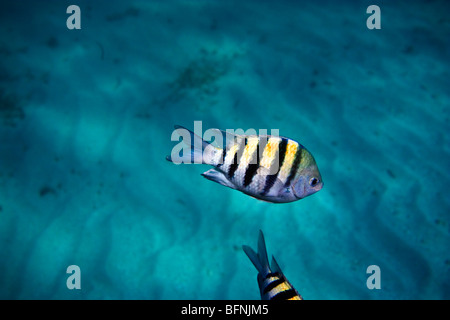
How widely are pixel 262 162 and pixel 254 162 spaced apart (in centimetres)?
6

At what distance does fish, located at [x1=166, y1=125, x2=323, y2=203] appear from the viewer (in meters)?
1.77

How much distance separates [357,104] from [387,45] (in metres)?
2.16

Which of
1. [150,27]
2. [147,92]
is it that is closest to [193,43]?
[150,27]

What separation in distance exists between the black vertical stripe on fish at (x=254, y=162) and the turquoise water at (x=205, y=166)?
6.80 ft

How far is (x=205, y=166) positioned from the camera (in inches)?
156

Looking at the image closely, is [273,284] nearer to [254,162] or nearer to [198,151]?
[254,162]

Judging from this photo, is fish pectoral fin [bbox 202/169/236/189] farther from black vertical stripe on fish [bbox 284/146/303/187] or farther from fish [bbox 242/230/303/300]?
fish [bbox 242/230/303/300]

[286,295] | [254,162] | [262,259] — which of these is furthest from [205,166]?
[286,295]

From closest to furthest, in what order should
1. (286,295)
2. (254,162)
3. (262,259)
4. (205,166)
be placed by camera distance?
(254,162), (286,295), (262,259), (205,166)

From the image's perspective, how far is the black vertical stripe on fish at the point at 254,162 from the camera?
1.76 metres

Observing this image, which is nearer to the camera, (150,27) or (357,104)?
(357,104)

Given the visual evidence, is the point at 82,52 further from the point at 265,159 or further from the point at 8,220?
the point at 265,159

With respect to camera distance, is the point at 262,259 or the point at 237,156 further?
the point at 262,259

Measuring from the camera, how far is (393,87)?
494 centimetres
